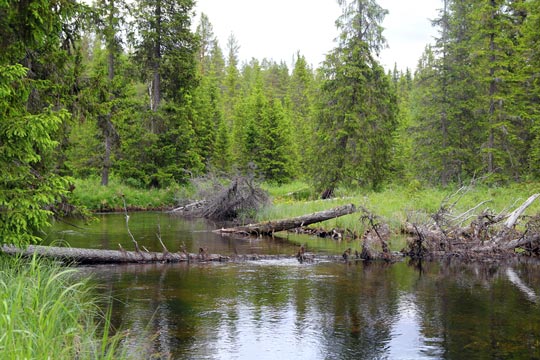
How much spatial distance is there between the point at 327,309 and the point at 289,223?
8.36m

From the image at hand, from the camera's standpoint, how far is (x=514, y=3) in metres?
28.4

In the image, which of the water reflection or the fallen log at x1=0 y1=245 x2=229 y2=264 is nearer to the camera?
the water reflection

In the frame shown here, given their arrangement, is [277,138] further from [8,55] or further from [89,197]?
[8,55]

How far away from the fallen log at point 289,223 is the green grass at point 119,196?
416 inches

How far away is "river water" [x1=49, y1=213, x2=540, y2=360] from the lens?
24.3 feet

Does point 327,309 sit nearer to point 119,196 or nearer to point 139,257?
point 139,257

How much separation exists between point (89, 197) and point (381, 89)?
17148 mm

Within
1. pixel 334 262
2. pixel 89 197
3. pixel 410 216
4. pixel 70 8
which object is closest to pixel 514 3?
pixel 410 216

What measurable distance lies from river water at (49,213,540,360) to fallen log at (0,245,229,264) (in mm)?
211

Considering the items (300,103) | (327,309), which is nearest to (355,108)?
(327,309)

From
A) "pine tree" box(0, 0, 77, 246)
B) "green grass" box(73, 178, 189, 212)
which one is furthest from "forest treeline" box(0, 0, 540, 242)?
"pine tree" box(0, 0, 77, 246)

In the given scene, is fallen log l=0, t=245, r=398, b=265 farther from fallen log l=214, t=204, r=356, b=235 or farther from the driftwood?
fallen log l=214, t=204, r=356, b=235

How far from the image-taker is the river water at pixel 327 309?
739 centimetres

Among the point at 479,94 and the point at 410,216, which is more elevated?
the point at 479,94
